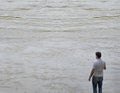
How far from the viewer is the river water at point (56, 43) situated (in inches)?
365

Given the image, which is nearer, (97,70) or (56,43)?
(97,70)

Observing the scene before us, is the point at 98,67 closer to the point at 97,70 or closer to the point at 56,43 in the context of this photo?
the point at 97,70

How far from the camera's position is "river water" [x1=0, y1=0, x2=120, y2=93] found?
30.4 feet

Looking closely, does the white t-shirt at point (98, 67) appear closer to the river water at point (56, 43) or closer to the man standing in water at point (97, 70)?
the man standing in water at point (97, 70)

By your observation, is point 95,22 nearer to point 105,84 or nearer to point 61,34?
point 61,34

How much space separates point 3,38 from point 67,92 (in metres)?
4.01

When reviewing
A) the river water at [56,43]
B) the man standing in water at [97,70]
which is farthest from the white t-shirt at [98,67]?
the river water at [56,43]

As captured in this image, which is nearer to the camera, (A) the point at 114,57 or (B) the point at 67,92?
(B) the point at 67,92

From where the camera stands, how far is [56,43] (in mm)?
11461

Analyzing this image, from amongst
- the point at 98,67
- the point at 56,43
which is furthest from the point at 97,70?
the point at 56,43

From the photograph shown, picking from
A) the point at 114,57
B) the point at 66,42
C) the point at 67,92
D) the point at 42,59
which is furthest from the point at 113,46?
the point at 67,92

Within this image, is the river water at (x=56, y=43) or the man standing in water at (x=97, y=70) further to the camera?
the river water at (x=56, y=43)

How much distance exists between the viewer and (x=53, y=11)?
13.5 meters

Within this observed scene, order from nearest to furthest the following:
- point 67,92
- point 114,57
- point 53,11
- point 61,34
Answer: point 67,92
point 114,57
point 61,34
point 53,11
